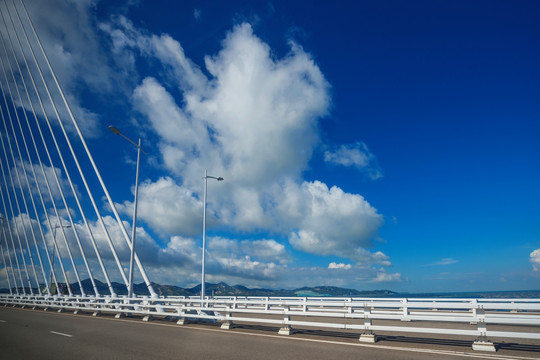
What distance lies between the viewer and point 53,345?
9898 mm

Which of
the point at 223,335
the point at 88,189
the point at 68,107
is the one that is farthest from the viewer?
the point at 68,107

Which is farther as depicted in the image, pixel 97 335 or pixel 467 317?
pixel 97 335

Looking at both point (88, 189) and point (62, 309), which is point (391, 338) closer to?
point (88, 189)

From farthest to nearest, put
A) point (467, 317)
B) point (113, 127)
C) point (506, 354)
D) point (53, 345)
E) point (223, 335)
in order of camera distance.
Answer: point (113, 127), point (223, 335), point (53, 345), point (467, 317), point (506, 354)

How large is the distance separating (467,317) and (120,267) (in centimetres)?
2153

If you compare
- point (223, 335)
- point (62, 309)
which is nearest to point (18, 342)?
point (223, 335)

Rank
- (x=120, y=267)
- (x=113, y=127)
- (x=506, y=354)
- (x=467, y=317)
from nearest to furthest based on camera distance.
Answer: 1. (x=506, y=354)
2. (x=467, y=317)
3. (x=113, y=127)
4. (x=120, y=267)

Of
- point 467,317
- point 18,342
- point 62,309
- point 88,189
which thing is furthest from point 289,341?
point 62,309

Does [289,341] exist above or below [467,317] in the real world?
below

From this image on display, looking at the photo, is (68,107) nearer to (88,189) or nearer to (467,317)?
(88,189)

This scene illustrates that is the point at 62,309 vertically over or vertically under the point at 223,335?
under

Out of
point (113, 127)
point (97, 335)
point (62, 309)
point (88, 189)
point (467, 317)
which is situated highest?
point (113, 127)

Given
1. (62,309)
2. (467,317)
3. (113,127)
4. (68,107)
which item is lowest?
(62,309)

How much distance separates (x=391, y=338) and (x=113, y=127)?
19.6 meters
